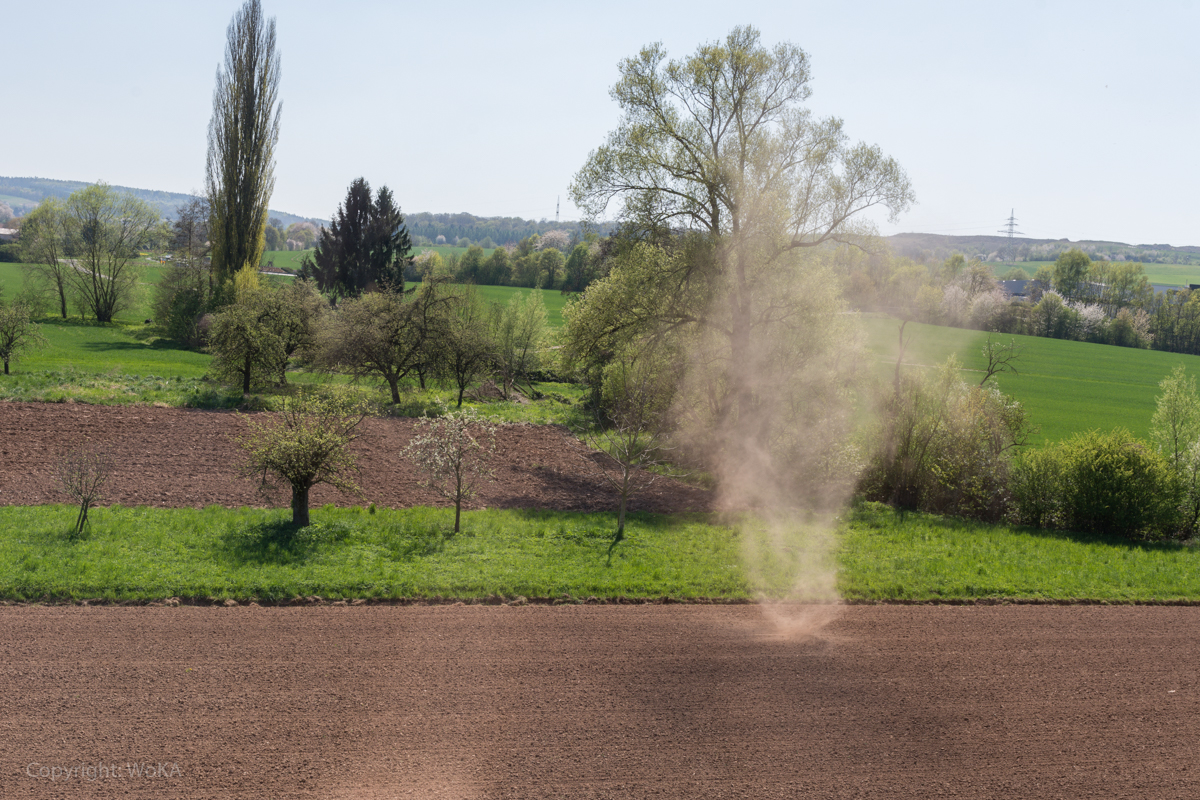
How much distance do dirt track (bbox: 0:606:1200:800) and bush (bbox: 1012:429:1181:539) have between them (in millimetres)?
7830

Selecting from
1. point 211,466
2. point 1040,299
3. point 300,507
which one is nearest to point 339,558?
point 300,507

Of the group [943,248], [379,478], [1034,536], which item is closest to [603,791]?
[379,478]

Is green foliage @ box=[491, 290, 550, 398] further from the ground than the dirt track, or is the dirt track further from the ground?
green foliage @ box=[491, 290, 550, 398]

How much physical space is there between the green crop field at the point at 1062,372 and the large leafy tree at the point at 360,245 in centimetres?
4175

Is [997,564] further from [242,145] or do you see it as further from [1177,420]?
[242,145]

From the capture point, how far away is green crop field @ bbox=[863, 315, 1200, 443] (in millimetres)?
27548

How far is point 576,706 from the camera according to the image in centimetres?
904

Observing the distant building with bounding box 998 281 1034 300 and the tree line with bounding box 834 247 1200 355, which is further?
the distant building with bounding box 998 281 1034 300

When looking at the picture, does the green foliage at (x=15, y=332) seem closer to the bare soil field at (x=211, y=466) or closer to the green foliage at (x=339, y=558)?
the bare soil field at (x=211, y=466)

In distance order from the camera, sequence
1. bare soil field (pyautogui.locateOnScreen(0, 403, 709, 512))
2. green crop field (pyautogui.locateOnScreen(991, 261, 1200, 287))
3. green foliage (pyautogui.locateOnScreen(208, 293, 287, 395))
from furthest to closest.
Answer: green crop field (pyautogui.locateOnScreen(991, 261, 1200, 287)), green foliage (pyautogui.locateOnScreen(208, 293, 287, 395)), bare soil field (pyautogui.locateOnScreen(0, 403, 709, 512))

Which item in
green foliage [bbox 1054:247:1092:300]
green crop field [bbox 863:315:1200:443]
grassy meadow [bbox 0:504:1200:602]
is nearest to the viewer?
grassy meadow [bbox 0:504:1200:602]

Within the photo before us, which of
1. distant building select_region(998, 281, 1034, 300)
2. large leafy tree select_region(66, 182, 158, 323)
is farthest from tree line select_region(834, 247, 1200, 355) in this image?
large leafy tree select_region(66, 182, 158, 323)

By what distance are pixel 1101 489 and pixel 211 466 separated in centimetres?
2361

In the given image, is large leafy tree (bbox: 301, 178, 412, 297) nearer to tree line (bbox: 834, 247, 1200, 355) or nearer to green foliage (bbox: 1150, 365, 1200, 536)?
tree line (bbox: 834, 247, 1200, 355)
